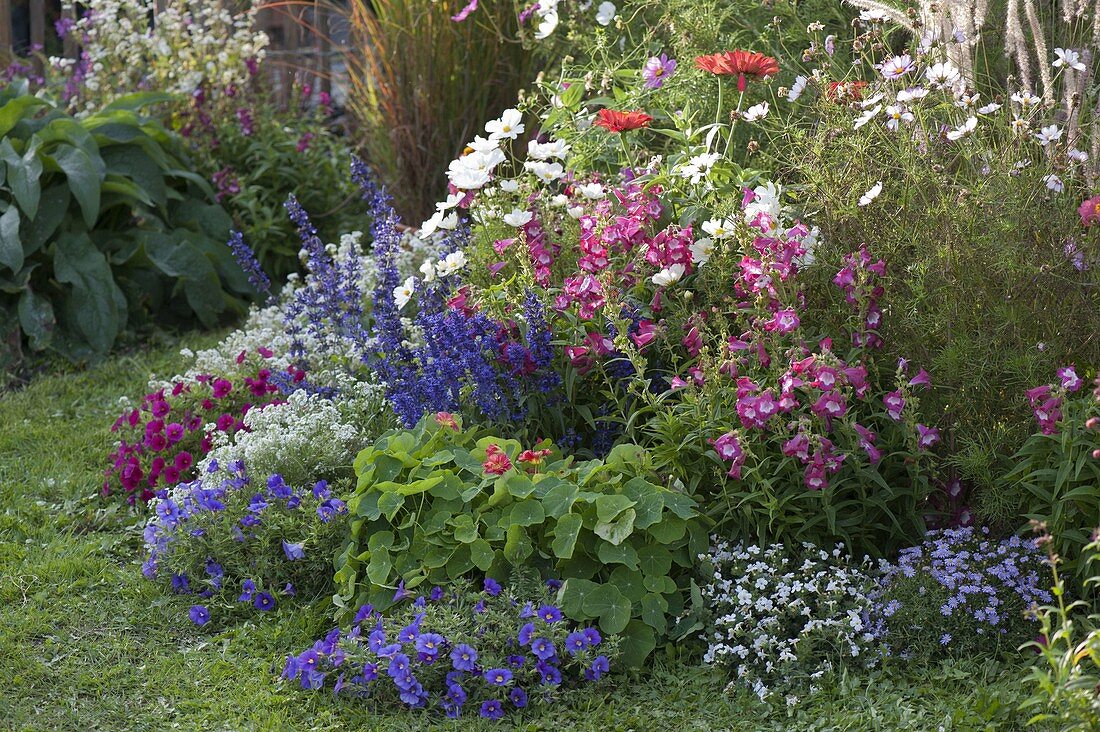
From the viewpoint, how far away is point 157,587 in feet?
10.4

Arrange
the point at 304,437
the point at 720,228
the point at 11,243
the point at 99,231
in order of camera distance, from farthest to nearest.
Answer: the point at 99,231 → the point at 11,243 → the point at 304,437 → the point at 720,228

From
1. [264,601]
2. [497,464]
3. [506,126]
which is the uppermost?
[506,126]

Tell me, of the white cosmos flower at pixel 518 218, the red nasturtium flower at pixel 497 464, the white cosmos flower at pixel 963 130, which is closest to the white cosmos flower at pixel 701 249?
the white cosmos flower at pixel 518 218

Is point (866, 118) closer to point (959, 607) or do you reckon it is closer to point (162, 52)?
point (959, 607)

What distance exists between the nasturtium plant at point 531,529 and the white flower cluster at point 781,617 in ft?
0.39

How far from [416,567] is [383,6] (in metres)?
3.58

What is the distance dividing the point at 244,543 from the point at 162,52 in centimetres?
398

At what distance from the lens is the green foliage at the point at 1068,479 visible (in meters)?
2.57

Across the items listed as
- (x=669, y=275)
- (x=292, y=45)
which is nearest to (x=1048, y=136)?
(x=669, y=275)

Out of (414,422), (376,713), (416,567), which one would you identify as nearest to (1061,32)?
(414,422)

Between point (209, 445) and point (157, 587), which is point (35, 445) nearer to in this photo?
point (209, 445)

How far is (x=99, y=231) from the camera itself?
5336 mm

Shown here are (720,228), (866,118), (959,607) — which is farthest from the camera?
(720,228)

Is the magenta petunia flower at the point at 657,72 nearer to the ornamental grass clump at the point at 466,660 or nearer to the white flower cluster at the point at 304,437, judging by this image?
the white flower cluster at the point at 304,437
